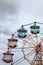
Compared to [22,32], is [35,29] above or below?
above

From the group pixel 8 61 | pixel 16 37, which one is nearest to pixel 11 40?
pixel 16 37

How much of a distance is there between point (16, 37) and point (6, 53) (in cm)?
248

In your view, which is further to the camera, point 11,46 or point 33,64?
point 11,46

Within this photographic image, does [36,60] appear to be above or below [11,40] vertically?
below

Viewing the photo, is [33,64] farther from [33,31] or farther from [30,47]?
[33,31]

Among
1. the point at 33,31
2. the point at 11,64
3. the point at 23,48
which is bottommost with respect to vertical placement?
the point at 11,64

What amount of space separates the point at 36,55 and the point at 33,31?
333 centimetres

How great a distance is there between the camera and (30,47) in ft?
95.3

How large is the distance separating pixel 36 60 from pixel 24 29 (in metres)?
4.59

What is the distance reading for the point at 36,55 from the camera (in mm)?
28109

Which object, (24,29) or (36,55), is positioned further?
(24,29)

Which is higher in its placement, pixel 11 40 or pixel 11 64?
pixel 11 40

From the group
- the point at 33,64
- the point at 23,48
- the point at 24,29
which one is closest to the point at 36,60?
the point at 33,64

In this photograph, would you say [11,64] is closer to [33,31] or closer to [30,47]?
[30,47]
